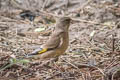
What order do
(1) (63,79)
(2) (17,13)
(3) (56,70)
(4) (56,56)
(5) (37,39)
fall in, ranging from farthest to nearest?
(2) (17,13) < (5) (37,39) < (4) (56,56) < (3) (56,70) < (1) (63,79)

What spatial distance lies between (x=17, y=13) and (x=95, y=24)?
7.61 ft

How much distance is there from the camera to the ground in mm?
4328

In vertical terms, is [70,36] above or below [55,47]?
below

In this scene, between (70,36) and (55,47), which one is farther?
(70,36)

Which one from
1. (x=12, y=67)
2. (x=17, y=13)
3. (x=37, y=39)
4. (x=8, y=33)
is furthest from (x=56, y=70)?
(x=17, y=13)

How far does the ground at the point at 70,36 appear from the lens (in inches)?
170

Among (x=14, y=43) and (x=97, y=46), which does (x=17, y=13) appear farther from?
(x=97, y=46)

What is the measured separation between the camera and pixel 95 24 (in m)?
7.43

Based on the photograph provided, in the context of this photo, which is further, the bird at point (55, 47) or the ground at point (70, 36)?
the bird at point (55, 47)

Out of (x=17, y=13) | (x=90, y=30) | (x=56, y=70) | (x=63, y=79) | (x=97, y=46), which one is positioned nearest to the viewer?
(x=63, y=79)

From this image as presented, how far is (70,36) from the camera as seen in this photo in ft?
22.0

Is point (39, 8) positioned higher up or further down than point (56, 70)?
higher up

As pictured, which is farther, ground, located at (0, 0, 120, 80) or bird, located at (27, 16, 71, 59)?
bird, located at (27, 16, 71, 59)

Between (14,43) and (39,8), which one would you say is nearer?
(14,43)
